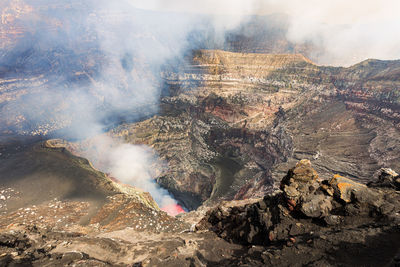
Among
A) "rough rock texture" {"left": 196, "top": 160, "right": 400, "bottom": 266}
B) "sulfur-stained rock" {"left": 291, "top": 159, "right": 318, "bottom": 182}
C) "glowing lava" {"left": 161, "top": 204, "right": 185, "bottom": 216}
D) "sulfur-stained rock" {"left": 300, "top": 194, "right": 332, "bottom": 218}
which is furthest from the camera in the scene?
"glowing lava" {"left": 161, "top": 204, "right": 185, "bottom": 216}

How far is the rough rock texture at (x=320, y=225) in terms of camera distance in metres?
5.14

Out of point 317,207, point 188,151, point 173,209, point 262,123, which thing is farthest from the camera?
point 188,151

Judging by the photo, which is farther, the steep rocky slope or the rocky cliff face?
the rocky cliff face

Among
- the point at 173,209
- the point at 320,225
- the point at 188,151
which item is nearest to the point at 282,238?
the point at 320,225

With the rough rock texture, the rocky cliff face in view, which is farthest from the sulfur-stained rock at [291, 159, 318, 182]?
the rocky cliff face

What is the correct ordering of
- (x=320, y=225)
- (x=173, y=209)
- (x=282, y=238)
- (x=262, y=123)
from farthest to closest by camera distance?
(x=262, y=123) → (x=173, y=209) → (x=282, y=238) → (x=320, y=225)

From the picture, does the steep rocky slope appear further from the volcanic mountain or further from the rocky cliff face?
the rocky cliff face

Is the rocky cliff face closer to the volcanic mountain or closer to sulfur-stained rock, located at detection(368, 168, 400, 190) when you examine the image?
the volcanic mountain

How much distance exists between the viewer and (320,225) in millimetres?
7410

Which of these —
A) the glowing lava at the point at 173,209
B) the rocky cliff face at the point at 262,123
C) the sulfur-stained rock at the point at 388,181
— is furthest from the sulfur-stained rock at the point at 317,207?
the glowing lava at the point at 173,209

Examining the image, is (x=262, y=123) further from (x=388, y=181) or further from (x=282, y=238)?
(x=282, y=238)

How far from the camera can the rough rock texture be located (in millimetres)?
5145

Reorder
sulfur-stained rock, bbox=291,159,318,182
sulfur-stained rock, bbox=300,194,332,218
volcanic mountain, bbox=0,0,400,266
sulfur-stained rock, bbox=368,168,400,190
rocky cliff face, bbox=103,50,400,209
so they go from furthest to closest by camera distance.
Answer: rocky cliff face, bbox=103,50,400,209 → sulfur-stained rock, bbox=291,159,318,182 → sulfur-stained rock, bbox=368,168,400,190 → volcanic mountain, bbox=0,0,400,266 → sulfur-stained rock, bbox=300,194,332,218

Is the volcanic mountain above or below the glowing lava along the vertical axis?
above
